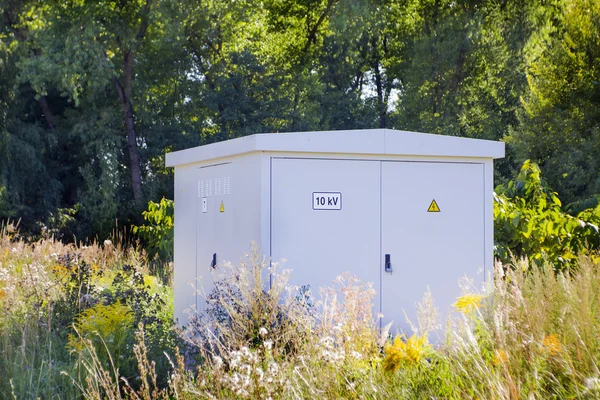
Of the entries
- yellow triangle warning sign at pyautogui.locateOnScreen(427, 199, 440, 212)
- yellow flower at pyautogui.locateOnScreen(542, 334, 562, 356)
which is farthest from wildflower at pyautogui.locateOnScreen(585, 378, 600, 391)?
yellow triangle warning sign at pyautogui.locateOnScreen(427, 199, 440, 212)

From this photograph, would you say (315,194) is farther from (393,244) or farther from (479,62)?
(479,62)

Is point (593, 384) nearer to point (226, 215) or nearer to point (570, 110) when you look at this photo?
point (226, 215)

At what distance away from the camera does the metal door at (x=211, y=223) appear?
7.05 m

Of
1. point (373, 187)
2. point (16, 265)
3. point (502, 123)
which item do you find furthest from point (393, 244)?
point (502, 123)

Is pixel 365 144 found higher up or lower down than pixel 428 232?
higher up

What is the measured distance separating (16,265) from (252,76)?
58.9ft

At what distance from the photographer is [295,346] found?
4.82 metres

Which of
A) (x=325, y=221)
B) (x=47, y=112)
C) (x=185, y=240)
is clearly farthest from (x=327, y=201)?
(x=47, y=112)

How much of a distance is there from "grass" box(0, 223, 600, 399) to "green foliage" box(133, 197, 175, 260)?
15.0ft

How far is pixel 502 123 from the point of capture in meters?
29.6

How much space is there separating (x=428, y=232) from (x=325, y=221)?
3.04ft

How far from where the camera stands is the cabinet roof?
6305 millimetres

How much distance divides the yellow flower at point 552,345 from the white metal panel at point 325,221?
2.75 meters

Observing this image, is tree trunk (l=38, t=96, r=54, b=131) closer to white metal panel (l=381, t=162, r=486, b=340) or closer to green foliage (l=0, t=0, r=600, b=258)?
green foliage (l=0, t=0, r=600, b=258)
